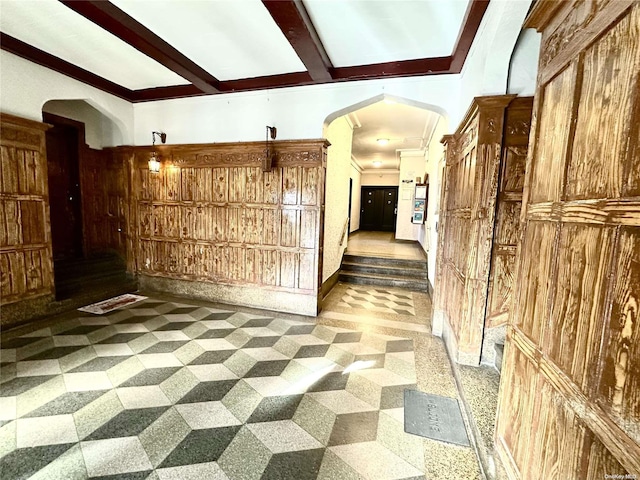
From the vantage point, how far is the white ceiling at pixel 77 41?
2541 mm

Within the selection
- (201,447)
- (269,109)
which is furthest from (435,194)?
(201,447)

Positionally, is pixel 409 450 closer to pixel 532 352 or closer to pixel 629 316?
pixel 532 352

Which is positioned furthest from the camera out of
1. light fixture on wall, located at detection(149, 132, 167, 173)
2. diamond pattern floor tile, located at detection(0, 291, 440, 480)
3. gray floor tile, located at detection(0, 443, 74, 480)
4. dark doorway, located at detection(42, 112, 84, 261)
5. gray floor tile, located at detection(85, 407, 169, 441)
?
dark doorway, located at detection(42, 112, 84, 261)

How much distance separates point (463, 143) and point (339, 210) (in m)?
2.80

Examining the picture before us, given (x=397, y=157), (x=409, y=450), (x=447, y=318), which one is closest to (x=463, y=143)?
(x=447, y=318)

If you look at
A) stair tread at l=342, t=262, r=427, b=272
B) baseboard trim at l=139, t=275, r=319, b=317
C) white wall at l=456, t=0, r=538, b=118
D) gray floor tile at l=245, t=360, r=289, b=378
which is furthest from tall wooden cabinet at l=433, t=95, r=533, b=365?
stair tread at l=342, t=262, r=427, b=272

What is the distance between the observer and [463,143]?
2.90 metres

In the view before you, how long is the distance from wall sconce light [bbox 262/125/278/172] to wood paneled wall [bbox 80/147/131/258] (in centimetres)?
282

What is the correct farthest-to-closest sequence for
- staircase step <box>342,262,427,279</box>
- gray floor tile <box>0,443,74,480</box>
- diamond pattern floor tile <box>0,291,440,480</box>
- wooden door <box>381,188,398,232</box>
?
wooden door <box>381,188,398,232</box> < staircase step <box>342,262,427,279</box> < diamond pattern floor tile <box>0,291,440,480</box> < gray floor tile <box>0,443,74,480</box>

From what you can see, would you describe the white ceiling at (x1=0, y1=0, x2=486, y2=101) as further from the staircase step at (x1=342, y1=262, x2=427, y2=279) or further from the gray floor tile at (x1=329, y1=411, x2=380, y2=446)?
the staircase step at (x1=342, y1=262, x2=427, y2=279)

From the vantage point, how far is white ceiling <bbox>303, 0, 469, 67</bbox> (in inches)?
90.5

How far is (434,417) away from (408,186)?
724cm

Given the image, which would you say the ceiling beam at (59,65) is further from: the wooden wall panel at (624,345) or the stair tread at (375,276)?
the wooden wall panel at (624,345)

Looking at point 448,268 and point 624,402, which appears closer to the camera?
point 624,402
